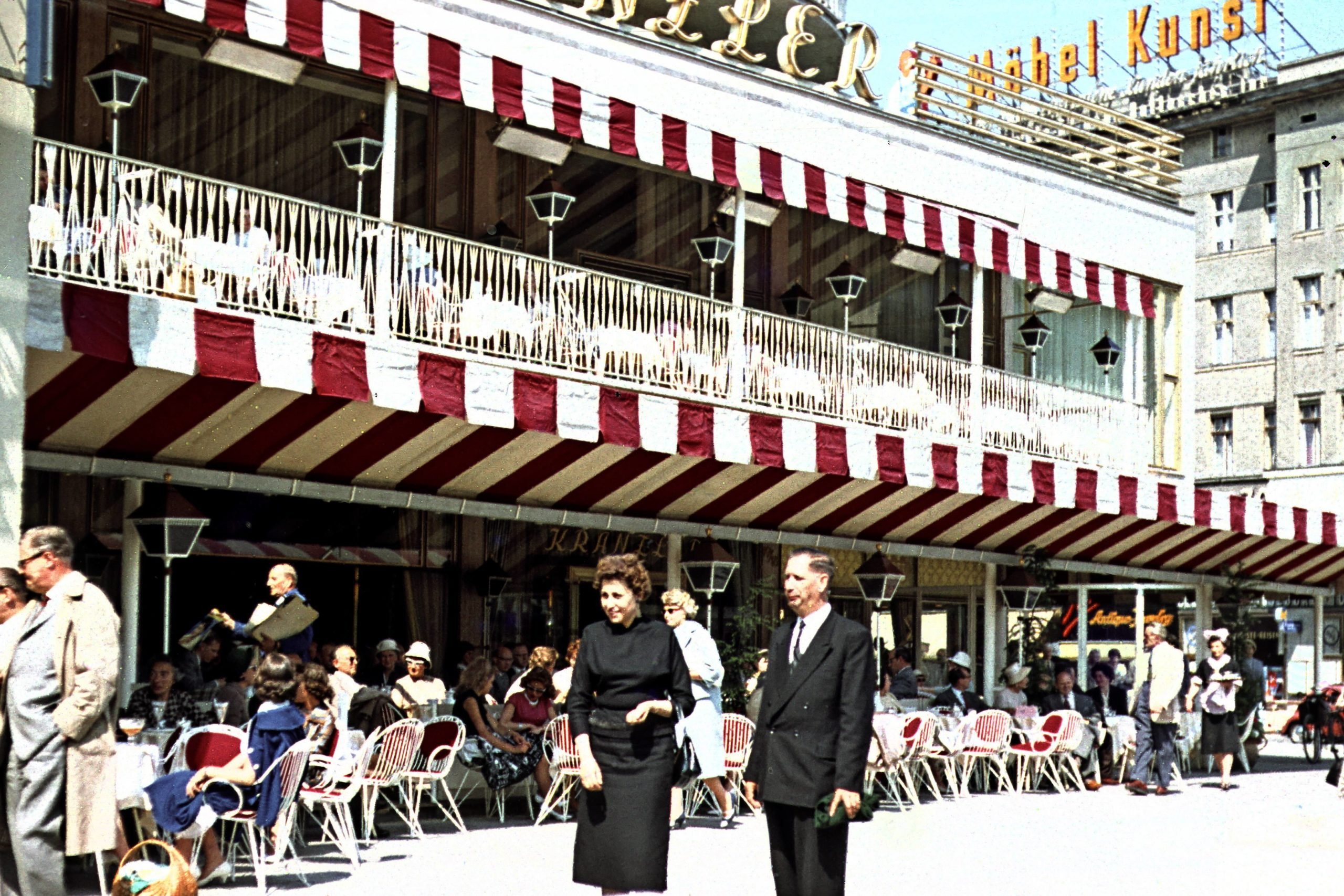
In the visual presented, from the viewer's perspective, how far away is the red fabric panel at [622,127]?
51.1 ft

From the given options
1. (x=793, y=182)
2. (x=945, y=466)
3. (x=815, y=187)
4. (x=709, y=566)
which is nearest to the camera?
(x=793, y=182)

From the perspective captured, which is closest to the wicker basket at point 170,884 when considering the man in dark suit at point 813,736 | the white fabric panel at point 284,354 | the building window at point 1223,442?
the man in dark suit at point 813,736

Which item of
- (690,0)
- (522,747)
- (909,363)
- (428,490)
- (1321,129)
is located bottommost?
(522,747)

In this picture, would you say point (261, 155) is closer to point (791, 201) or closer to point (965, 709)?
point (791, 201)

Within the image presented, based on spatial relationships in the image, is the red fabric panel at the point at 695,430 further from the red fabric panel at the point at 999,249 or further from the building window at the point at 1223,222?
the building window at the point at 1223,222

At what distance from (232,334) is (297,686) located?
104 inches

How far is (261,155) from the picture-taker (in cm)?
1664

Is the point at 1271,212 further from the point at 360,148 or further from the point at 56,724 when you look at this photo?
the point at 56,724

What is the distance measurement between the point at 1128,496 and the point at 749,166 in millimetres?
6823

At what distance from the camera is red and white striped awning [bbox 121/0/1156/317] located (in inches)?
526

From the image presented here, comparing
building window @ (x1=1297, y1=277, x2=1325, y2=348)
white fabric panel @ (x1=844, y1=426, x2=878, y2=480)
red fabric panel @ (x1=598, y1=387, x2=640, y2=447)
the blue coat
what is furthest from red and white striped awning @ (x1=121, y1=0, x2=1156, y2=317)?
building window @ (x1=1297, y1=277, x2=1325, y2=348)

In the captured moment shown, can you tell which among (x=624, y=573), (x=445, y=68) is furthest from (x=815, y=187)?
(x=624, y=573)

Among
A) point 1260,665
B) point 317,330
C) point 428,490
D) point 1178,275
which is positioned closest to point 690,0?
point 428,490

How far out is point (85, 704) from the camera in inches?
303
